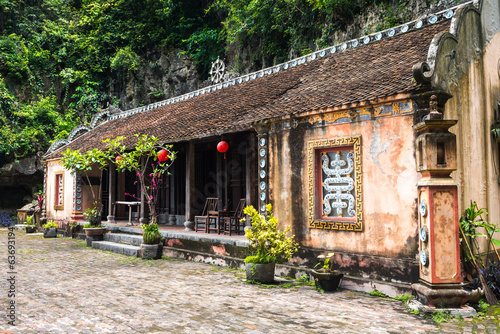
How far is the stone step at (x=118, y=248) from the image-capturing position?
10172 millimetres

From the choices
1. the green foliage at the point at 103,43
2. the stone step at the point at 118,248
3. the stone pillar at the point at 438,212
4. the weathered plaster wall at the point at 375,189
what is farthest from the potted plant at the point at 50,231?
the stone pillar at the point at 438,212

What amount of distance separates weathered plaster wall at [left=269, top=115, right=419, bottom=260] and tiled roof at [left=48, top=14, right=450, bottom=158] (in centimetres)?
48

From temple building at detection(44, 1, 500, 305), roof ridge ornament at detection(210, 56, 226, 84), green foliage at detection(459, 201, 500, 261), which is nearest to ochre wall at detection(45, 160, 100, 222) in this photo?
roof ridge ornament at detection(210, 56, 226, 84)

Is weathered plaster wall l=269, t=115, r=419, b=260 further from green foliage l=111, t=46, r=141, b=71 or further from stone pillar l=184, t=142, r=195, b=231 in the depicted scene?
green foliage l=111, t=46, r=141, b=71

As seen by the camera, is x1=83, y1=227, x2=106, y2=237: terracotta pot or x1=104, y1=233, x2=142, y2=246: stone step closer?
x1=104, y1=233, x2=142, y2=246: stone step

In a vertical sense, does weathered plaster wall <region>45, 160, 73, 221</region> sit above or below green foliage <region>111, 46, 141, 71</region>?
below

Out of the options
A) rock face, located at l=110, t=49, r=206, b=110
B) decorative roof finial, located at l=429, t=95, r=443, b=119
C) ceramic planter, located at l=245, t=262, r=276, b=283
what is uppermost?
rock face, located at l=110, t=49, r=206, b=110

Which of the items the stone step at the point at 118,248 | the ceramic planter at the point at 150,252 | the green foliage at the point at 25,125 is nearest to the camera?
the ceramic planter at the point at 150,252

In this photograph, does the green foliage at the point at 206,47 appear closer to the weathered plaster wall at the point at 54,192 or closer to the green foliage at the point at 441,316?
the weathered plaster wall at the point at 54,192

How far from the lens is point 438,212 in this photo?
16.6ft

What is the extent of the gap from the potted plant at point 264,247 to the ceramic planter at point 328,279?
0.73 metres

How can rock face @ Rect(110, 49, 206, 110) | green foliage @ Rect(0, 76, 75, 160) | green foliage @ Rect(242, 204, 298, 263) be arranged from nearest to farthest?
green foliage @ Rect(242, 204, 298, 263), green foliage @ Rect(0, 76, 75, 160), rock face @ Rect(110, 49, 206, 110)

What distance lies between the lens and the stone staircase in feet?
33.8

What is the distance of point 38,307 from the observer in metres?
5.34
